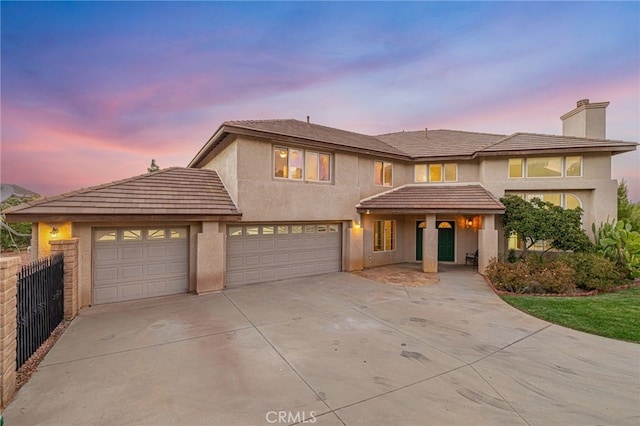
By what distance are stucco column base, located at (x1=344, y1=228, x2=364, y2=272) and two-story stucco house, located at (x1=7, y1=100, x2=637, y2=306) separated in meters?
0.07

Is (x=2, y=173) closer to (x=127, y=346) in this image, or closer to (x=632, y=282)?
(x=127, y=346)

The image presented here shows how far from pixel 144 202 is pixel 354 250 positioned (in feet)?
30.0

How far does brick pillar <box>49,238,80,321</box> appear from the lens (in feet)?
22.6

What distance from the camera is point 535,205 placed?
13.2 meters

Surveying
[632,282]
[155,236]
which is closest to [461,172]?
[632,282]

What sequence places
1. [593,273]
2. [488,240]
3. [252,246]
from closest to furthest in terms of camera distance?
[593,273] → [252,246] → [488,240]

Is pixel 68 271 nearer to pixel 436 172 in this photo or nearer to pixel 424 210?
pixel 424 210

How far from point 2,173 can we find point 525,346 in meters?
28.6

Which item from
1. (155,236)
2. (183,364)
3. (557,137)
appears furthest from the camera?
(557,137)

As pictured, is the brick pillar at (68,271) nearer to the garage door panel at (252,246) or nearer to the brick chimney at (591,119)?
the garage door panel at (252,246)

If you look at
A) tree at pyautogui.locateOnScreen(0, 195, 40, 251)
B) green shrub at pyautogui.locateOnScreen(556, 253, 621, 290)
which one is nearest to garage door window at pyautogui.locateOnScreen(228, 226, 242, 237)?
green shrub at pyautogui.locateOnScreen(556, 253, 621, 290)

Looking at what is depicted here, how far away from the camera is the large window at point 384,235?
48.5 ft

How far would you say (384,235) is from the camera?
49.7ft

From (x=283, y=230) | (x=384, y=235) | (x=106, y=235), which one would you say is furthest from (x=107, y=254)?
(x=384, y=235)
